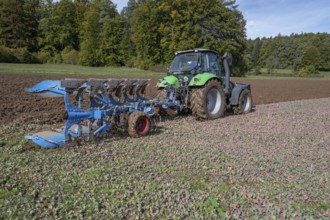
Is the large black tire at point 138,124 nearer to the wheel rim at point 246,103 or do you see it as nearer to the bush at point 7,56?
the wheel rim at point 246,103

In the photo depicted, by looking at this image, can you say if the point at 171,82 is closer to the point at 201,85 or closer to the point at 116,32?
the point at 201,85

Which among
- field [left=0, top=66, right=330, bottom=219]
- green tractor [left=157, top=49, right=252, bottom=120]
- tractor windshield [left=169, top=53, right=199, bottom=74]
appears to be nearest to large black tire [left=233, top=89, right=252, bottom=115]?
green tractor [left=157, top=49, right=252, bottom=120]

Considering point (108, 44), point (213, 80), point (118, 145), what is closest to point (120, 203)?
point (118, 145)

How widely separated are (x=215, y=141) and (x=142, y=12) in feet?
170

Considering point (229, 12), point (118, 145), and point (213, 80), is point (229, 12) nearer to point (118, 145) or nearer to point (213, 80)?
point (213, 80)

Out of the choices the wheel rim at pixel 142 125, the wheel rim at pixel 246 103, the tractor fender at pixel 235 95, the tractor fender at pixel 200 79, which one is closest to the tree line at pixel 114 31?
the wheel rim at pixel 246 103

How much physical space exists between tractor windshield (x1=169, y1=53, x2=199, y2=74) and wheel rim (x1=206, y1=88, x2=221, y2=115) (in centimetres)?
104

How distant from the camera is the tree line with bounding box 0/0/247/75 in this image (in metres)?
49.8

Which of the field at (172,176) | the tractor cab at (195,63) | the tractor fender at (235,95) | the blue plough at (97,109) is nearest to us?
the field at (172,176)

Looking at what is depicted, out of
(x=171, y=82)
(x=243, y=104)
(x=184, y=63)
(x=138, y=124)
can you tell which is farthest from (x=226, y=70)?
(x=138, y=124)

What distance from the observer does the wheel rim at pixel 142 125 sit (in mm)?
6755

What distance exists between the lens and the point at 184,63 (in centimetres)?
944

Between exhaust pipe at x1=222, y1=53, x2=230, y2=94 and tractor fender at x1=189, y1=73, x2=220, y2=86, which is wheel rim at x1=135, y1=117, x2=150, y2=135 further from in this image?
exhaust pipe at x1=222, y1=53, x2=230, y2=94

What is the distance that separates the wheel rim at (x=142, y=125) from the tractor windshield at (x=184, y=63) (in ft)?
9.86
